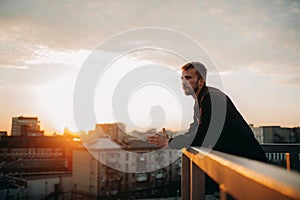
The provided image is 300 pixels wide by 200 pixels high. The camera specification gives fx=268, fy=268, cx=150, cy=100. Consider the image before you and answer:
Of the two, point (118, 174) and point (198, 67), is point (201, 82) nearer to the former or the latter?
point (198, 67)

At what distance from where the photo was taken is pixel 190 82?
7.91 feet

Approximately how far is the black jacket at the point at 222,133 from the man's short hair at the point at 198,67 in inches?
15.3

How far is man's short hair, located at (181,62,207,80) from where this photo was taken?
241cm

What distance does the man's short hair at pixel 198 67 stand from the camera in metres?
2.41

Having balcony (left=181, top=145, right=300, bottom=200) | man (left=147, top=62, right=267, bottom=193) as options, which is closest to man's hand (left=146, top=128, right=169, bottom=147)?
man (left=147, top=62, right=267, bottom=193)

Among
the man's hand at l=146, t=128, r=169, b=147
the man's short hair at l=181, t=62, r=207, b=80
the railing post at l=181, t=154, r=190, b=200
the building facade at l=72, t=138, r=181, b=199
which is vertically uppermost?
the man's short hair at l=181, t=62, r=207, b=80

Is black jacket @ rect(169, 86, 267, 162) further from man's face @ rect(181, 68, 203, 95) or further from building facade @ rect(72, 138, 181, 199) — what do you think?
building facade @ rect(72, 138, 181, 199)

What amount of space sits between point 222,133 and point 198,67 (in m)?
0.75

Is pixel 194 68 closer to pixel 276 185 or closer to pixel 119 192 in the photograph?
pixel 276 185

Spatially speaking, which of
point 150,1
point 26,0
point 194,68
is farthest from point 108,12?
point 194,68

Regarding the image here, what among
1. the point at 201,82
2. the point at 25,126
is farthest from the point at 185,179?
the point at 25,126

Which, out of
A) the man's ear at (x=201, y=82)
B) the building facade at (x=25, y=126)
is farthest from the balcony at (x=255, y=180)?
the building facade at (x=25, y=126)

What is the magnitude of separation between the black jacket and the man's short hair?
0.39m

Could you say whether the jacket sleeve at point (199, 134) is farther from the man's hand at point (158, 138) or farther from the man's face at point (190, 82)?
the man's face at point (190, 82)
